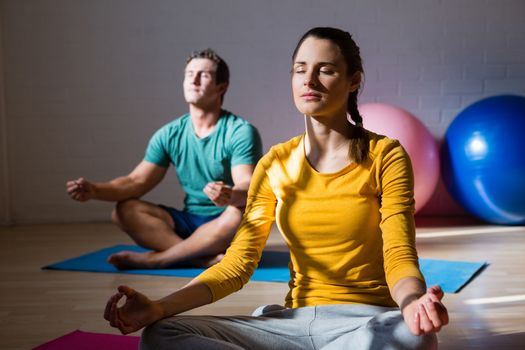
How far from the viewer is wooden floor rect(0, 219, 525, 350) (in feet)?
7.25

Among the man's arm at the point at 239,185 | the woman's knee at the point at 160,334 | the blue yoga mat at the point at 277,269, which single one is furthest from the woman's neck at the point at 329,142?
the blue yoga mat at the point at 277,269

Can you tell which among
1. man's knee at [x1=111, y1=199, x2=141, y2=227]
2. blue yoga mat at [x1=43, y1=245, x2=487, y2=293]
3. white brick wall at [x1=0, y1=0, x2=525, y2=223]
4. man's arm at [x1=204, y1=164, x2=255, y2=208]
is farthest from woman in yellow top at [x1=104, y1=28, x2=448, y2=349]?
white brick wall at [x1=0, y1=0, x2=525, y2=223]

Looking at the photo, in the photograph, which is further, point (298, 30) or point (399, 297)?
point (298, 30)

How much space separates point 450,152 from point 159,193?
2.02 metres

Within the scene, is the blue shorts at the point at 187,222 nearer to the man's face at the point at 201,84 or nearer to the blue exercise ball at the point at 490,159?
the man's face at the point at 201,84

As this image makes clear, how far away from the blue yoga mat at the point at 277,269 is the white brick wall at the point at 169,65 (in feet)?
5.19

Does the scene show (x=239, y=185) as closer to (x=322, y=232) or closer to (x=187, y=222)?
(x=187, y=222)

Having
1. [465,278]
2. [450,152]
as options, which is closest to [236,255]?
[465,278]

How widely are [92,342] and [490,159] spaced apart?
293 cm

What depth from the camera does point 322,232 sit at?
5.19 ft

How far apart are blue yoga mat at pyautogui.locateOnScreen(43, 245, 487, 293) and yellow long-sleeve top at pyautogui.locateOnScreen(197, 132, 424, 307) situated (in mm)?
1250

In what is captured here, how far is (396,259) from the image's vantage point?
54.8 inches

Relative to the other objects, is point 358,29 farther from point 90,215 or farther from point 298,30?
point 90,215

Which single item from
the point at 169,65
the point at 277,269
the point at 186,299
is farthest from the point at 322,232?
the point at 169,65
